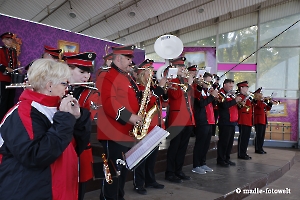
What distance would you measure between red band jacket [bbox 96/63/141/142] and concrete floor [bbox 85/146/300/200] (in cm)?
95

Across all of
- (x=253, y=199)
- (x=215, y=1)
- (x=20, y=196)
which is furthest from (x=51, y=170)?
(x=215, y=1)

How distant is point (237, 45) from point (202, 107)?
317 inches

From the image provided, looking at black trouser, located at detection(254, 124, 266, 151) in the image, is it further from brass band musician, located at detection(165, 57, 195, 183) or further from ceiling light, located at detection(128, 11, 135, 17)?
ceiling light, located at detection(128, 11, 135, 17)

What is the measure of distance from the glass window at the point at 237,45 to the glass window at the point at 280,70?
0.50 meters

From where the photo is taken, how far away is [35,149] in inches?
61.4

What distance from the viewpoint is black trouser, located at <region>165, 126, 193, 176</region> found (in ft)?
15.1

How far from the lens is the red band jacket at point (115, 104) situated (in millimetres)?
3148

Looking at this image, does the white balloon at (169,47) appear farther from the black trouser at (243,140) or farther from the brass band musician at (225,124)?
the black trouser at (243,140)

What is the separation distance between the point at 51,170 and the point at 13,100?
3786 mm

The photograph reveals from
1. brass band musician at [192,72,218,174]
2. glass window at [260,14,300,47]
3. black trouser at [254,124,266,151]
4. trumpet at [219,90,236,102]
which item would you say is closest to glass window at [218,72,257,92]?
glass window at [260,14,300,47]

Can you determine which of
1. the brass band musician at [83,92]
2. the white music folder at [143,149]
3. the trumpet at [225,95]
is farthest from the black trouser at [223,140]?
the brass band musician at [83,92]

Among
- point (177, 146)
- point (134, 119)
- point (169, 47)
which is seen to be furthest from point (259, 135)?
point (134, 119)

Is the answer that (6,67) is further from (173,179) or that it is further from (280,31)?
(280,31)

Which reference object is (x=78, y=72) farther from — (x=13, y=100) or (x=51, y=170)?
(x=13, y=100)
